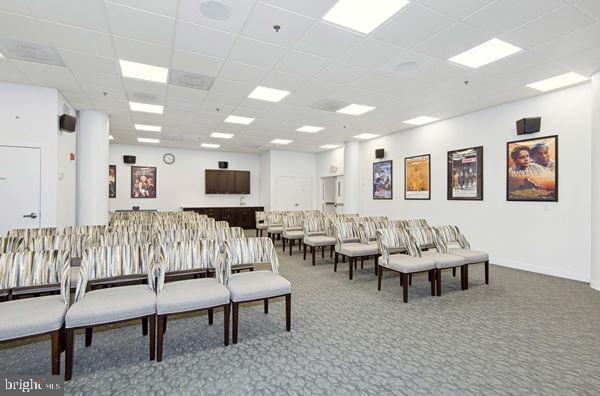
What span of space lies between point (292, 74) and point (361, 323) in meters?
3.74

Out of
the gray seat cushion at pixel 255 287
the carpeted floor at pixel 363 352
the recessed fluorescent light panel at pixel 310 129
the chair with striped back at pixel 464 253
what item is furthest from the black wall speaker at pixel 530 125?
the gray seat cushion at pixel 255 287

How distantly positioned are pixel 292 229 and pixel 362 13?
554 centimetres

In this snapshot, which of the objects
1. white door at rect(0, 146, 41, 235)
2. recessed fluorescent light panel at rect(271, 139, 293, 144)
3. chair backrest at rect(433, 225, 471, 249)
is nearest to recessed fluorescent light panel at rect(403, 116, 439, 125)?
chair backrest at rect(433, 225, 471, 249)

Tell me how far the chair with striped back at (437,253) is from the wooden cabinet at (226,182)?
9262 mm

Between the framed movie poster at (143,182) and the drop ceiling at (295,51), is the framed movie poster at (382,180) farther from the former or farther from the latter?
the framed movie poster at (143,182)

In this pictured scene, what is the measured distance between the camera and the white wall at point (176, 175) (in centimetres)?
1125

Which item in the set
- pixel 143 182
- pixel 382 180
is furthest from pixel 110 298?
pixel 143 182

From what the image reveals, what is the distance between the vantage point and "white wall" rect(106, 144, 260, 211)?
1125cm

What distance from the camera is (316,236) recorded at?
6.64 meters

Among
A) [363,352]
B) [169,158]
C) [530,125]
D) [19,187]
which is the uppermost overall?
[169,158]

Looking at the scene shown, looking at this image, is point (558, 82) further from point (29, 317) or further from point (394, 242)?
point (29, 317)

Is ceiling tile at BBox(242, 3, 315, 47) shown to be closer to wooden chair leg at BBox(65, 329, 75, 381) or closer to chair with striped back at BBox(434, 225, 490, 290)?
wooden chair leg at BBox(65, 329, 75, 381)

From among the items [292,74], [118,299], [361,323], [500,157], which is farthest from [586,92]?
[118,299]

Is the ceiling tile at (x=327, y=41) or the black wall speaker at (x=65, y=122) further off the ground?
the ceiling tile at (x=327, y=41)
